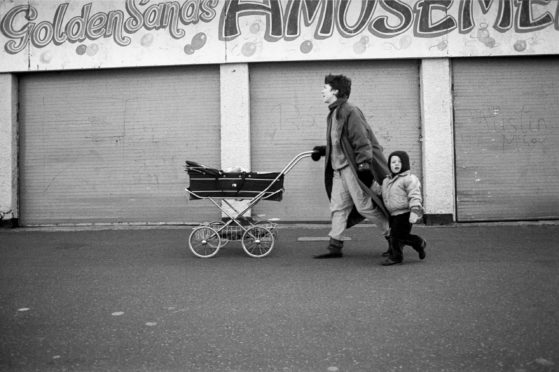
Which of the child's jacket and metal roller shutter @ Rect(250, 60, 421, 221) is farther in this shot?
metal roller shutter @ Rect(250, 60, 421, 221)

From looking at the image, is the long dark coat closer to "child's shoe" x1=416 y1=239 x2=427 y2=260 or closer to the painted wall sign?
"child's shoe" x1=416 y1=239 x2=427 y2=260

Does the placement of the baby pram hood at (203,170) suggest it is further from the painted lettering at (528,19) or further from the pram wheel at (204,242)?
the painted lettering at (528,19)

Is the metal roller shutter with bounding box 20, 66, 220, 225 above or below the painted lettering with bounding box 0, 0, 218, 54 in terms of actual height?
below

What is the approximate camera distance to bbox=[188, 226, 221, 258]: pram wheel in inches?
273

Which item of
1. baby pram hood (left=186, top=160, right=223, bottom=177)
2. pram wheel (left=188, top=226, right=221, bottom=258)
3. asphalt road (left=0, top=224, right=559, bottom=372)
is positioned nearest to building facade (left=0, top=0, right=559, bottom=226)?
asphalt road (left=0, top=224, right=559, bottom=372)

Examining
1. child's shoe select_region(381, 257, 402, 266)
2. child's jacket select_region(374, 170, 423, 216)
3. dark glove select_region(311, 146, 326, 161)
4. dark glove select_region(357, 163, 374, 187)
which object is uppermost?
dark glove select_region(311, 146, 326, 161)

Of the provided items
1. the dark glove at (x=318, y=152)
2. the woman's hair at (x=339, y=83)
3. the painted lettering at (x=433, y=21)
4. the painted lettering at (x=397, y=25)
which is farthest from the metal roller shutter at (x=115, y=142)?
the woman's hair at (x=339, y=83)

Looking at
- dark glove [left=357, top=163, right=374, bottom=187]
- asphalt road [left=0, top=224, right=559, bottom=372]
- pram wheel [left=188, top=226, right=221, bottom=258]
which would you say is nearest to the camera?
asphalt road [left=0, top=224, right=559, bottom=372]

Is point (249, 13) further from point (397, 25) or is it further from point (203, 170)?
point (203, 170)

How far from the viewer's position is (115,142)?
11.0 m

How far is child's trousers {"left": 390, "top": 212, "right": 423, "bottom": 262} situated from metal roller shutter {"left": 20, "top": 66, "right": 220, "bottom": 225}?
17.2ft

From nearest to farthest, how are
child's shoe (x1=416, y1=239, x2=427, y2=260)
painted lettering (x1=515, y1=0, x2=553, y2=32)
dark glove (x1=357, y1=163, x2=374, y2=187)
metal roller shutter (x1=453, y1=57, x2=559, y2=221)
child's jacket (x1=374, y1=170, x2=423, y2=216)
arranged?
child's jacket (x1=374, y1=170, x2=423, y2=216) < child's shoe (x1=416, y1=239, x2=427, y2=260) < dark glove (x1=357, y1=163, x2=374, y2=187) < painted lettering (x1=515, y1=0, x2=553, y2=32) < metal roller shutter (x1=453, y1=57, x2=559, y2=221)

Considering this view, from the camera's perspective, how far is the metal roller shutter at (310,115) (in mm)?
10641

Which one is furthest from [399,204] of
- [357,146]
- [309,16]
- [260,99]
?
[309,16]
